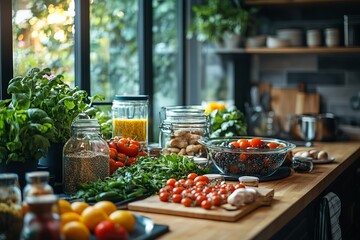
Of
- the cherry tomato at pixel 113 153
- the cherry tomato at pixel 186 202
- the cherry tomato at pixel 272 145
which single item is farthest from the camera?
the cherry tomato at pixel 272 145

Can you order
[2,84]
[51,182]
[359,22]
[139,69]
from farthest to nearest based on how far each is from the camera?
[359,22] → [139,69] → [2,84] → [51,182]

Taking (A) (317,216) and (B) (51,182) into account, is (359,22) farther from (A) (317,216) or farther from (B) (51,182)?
(B) (51,182)

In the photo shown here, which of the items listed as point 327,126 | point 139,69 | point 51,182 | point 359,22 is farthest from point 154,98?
point 51,182

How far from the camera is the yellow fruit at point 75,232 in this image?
5.09 feet

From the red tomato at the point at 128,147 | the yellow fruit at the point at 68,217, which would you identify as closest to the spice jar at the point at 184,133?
the red tomato at the point at 128,147

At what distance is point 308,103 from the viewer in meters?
4.70

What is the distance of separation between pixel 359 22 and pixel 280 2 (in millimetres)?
580

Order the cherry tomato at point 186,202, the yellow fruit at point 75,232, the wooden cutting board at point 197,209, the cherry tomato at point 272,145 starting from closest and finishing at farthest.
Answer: the yellow fruit at point 75,232, the wooden cutting board at point 197,209, the cherry tomato at point 186,202, the cherry tomato at point 272,145

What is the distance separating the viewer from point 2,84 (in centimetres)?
257

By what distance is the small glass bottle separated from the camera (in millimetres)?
1407

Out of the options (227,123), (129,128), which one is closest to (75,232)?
(129,128)

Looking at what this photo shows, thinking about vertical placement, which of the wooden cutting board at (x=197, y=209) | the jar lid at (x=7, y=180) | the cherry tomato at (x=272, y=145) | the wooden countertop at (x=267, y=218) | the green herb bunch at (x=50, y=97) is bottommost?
the wooden countertop at (x=267, y=218)

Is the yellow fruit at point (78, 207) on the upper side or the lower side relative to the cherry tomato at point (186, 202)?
upper

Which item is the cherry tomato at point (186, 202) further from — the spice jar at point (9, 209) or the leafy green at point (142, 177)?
the spice jar at point (9, 209)
